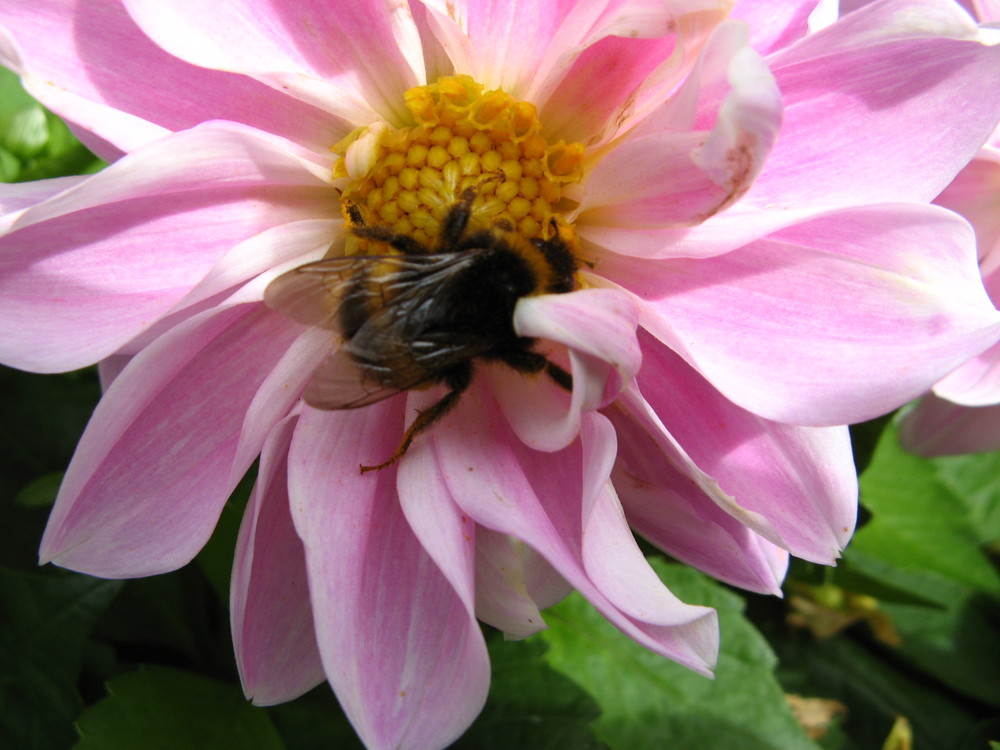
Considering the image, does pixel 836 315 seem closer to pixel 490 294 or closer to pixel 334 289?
pixel 490 294

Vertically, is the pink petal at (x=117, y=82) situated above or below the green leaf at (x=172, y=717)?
above

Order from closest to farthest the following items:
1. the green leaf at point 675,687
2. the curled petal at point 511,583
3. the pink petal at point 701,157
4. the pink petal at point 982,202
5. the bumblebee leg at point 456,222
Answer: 1. the pink petal at point 701,157
2. the curled petal at point 511,583
3. the bumblebee leg at point 456,222
4. the pink petal at point 982,202
5. the green leaf at point 675,687

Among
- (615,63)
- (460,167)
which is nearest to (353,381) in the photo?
(460,167)

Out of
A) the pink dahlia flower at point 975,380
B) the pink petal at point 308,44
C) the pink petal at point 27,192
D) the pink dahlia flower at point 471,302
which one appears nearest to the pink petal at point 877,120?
the pink dahlia flower at point 471,302

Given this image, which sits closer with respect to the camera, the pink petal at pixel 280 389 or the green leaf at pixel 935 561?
the pink petal at pixel 280 389

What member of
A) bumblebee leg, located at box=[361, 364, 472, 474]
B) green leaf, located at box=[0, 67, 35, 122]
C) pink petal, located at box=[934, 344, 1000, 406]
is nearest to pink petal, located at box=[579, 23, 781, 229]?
bumblebee leg, located at box=[361, 364, 472, 474]

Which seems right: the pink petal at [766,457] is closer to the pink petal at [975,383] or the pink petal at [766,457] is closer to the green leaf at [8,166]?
the pink petal at [975,383]

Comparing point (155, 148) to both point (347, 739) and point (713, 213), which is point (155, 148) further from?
point (347, 739)

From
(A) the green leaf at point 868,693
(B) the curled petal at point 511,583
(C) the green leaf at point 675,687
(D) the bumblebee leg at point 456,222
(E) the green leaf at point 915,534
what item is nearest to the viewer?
(B) the curled petal at point 511,583
